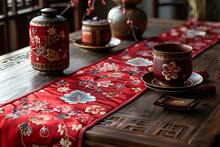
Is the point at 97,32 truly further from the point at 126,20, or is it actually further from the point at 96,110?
the point at 96,110

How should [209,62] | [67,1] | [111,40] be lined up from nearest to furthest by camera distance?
[209,62] → [111,40] → [67,1]

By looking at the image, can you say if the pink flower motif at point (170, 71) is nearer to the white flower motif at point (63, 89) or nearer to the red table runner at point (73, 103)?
the red table runner at point (73, 103)

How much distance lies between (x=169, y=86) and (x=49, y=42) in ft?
1.42

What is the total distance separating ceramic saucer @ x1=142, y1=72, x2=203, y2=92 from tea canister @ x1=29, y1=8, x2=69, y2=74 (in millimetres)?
306

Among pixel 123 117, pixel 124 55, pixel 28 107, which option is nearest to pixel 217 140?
pixel 123 117

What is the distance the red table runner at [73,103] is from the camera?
1.25 meters

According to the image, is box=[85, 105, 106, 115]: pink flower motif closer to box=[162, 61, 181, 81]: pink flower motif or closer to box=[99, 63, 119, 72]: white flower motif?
box=[162, 61, 181, 81]: pink flower motif

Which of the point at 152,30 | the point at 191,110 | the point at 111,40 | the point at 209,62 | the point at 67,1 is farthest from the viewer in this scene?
the point at 67,1

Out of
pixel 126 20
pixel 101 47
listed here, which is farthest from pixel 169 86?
pixel 126 20

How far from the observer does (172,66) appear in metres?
1.46

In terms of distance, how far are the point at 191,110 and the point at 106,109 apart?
232 millimetres

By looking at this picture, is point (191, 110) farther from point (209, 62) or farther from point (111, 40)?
point (111, 40)

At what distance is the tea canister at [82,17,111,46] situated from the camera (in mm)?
1993

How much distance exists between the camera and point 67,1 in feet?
11.5
